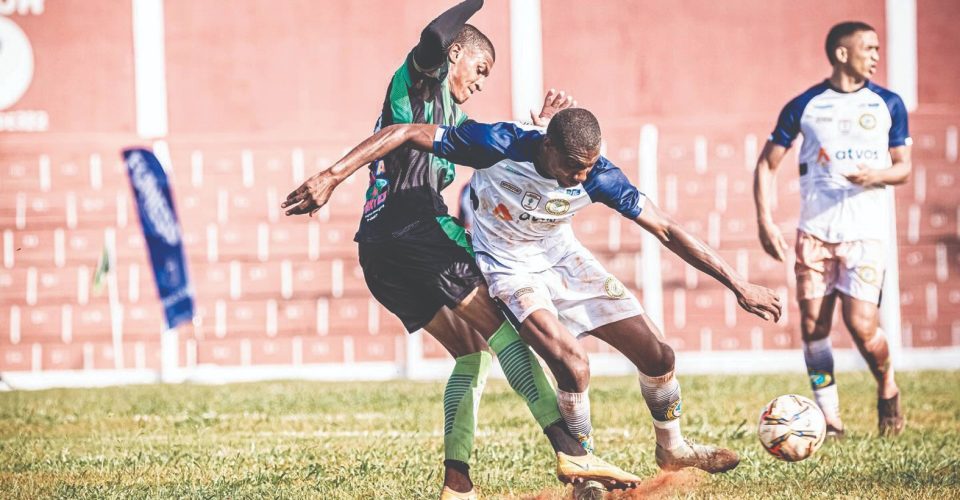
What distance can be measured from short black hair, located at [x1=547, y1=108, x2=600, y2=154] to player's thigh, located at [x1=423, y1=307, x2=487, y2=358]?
3.55ft

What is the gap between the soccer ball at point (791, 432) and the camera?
6.08 meters

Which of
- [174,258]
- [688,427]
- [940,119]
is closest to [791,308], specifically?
[940,119]

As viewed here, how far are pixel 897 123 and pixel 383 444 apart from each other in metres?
3.88

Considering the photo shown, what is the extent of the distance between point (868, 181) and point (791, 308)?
5.56 m

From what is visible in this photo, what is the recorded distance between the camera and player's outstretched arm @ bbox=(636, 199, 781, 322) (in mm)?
5496

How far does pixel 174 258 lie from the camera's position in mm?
13297

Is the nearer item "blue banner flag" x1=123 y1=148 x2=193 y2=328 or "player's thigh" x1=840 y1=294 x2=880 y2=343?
"player's thigh" x1=840 y1=294 x2=880 y2=343

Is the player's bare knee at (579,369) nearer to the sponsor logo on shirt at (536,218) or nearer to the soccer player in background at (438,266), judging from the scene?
the soccer player in background at (438,266)

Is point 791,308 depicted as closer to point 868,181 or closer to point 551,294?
point 868,181

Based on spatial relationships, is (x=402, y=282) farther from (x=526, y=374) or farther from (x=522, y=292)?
(x=526, y=374)

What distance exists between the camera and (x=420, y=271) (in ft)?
19.2

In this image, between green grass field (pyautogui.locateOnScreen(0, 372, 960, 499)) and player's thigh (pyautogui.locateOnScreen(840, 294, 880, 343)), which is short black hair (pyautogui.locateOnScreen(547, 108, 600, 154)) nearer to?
green grass field (pyautogui.locateOnScreen(0, 372, 960, 499))

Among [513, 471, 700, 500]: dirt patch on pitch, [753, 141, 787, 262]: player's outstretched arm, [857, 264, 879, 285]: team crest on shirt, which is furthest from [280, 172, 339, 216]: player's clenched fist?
[857, 264, 879, 285]: team crest on shirt

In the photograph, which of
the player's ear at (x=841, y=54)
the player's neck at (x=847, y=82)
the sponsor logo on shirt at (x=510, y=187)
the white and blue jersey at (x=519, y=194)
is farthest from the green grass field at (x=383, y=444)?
the player's ear at (x=841, y=54)
